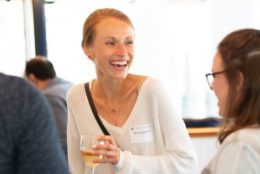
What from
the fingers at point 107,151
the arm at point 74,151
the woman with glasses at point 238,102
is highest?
the woman with glasses at point 238,102

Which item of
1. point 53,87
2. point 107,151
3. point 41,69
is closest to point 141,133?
point 107,151

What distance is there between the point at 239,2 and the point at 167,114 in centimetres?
307

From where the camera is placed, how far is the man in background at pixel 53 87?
10.7 ft

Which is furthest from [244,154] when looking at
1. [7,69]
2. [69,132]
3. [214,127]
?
[7,69]

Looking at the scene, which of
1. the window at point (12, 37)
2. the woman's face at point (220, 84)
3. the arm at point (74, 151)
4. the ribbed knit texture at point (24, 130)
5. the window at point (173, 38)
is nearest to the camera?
the ribbed knit texture at point (24, 130)

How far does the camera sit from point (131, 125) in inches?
→ 69.4

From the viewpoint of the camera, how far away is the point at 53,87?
3.45 m

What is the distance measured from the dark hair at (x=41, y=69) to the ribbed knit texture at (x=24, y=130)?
118 inches

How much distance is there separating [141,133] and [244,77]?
62 cm

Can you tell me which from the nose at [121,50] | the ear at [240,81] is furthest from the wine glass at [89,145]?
the ear at [240,81]

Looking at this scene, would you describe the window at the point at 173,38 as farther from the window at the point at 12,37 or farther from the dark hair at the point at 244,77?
the dark hair at the point at 244,77

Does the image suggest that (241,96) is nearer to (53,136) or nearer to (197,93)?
(53,136)

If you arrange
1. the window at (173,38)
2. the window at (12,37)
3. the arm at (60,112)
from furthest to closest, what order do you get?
the window at (12,37)
the window at (173,38)
the arm at (60,112)

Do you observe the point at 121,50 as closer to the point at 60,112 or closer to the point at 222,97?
the point at 222,97
